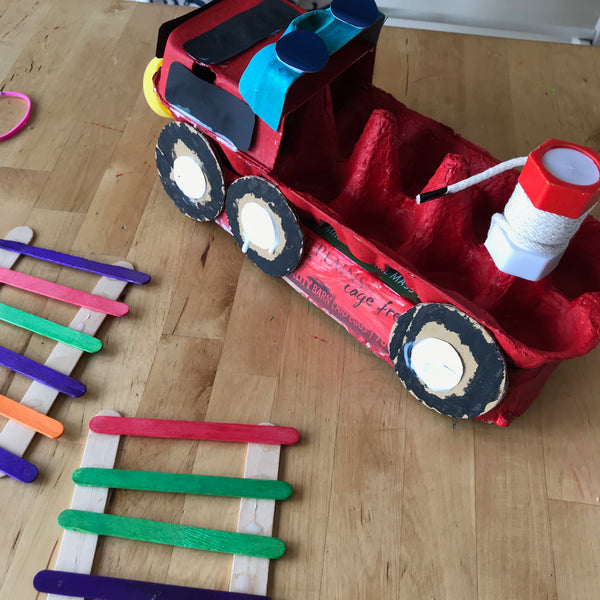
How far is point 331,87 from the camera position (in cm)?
108

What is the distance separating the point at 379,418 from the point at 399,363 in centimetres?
10

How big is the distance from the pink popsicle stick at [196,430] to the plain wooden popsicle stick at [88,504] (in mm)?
15

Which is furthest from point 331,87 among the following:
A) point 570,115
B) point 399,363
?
point 570,115

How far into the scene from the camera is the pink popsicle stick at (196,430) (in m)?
0.90

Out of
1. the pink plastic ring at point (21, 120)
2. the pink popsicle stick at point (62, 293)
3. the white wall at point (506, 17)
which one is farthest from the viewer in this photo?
the white wall at point (506, 17)

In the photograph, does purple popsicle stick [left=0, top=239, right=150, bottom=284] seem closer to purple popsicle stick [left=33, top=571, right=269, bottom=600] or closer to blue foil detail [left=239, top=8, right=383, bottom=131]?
blue foil detail [left=239, top=8, right=383, bottom=131]

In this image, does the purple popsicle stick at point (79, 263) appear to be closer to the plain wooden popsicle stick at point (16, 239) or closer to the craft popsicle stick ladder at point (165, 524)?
the plain wooden popsicle stick at point (16, 239)

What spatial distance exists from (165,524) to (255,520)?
4.7 inches

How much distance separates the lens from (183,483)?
857mm

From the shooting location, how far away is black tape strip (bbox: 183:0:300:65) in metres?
0.93

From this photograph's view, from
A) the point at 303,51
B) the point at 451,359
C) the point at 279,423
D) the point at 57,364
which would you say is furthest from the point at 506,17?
the point at 57,364

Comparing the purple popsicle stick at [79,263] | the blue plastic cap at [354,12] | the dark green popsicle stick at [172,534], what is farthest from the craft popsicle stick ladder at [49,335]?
the blue plastic cap at [354,12]

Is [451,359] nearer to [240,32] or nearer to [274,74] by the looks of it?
[274,74]

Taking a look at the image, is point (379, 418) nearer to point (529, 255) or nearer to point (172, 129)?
point (529, 255)
